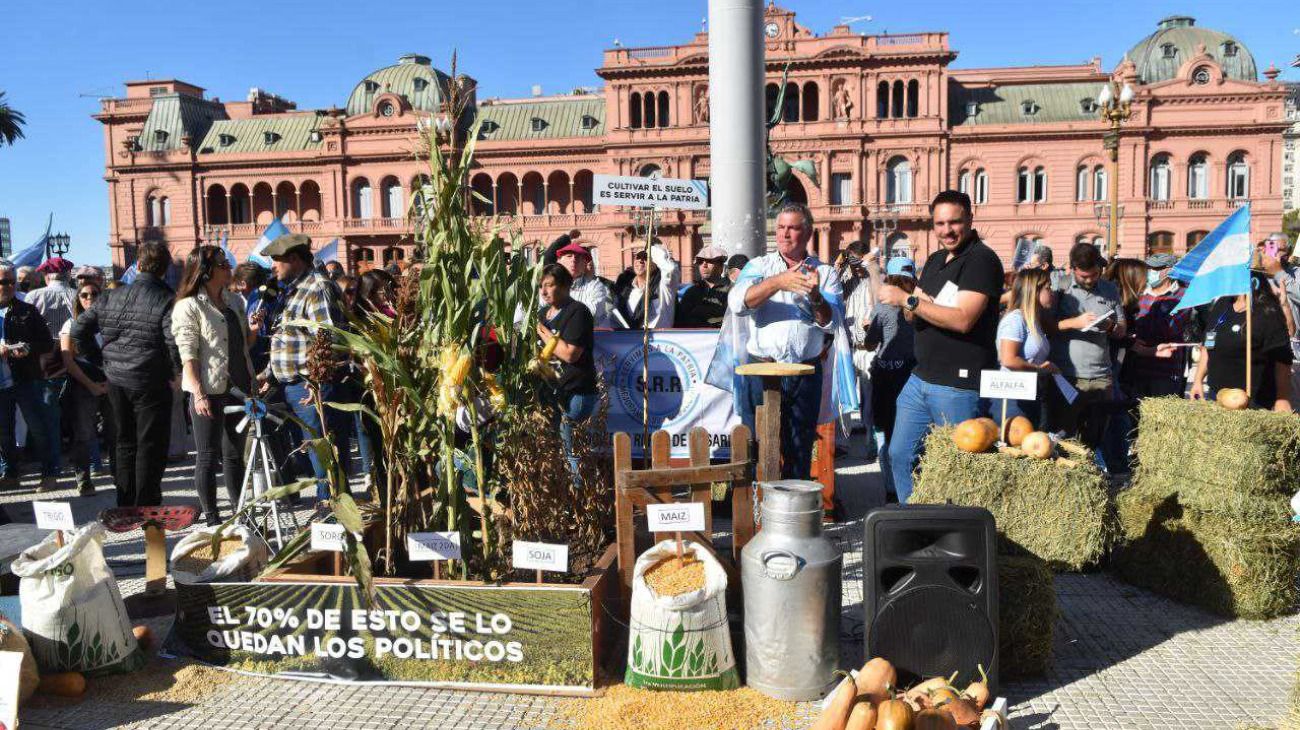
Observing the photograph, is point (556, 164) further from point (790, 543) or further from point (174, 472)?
point (790, 543)

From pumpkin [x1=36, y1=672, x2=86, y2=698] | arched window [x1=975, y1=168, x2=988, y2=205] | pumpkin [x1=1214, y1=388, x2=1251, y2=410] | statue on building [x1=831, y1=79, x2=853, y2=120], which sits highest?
statue on building [x1=831, y1=79, x2=853, y2=120]

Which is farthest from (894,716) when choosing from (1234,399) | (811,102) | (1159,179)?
Answer: (1159,179)

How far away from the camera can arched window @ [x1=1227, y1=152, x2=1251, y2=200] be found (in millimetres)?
41906

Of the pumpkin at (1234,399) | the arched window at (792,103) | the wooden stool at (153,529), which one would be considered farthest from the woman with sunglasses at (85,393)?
the arched window at (792,103)

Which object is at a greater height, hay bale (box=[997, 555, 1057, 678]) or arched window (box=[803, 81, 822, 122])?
arched window (box=[803, 81, 822, 122])

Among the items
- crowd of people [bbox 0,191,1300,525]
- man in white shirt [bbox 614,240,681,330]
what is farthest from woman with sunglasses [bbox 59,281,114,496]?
man in white shirt [bbox 614,240,681,330]

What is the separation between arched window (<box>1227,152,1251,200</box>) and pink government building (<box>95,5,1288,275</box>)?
0.07m

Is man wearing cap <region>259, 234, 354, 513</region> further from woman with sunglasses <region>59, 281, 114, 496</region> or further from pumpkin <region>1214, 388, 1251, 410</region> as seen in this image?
pumpkin <region>1214, 388, 1251, 410</region>

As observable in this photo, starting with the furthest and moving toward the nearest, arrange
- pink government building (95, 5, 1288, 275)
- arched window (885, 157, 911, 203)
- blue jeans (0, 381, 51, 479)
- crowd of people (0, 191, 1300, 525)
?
arched window (885, 157, 911, 203)
pink government building (95, 5, 1288, 275)
blue jeans (0, 381, 51, 479)
crowd of people (0, 191, 1300, 525)

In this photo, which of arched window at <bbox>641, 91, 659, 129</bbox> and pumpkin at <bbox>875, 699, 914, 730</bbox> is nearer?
pumpkin at <bbox>875, 699, 914, 730</bbox>

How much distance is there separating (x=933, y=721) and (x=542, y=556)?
4.94 feet

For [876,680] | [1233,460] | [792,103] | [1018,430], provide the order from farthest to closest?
[792,103]
[1018,430]
[1233,460]
[876,680]

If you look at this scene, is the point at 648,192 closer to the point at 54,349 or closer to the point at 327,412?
the point at 327,412

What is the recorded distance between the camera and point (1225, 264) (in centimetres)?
508
